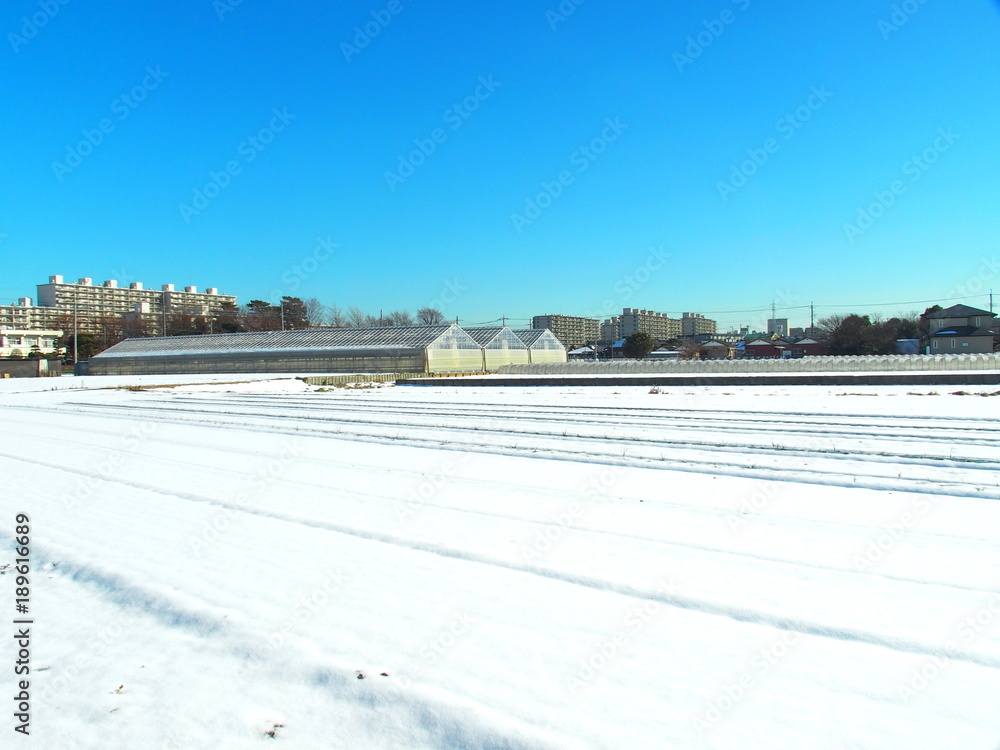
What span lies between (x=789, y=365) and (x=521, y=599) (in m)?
29.4

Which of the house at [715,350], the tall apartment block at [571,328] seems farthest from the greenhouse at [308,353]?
the tall apartment block at [571,328]

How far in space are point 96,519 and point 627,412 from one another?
11.0 meters

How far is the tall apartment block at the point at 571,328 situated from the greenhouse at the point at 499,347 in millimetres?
64486

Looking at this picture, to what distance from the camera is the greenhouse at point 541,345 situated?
45.7m

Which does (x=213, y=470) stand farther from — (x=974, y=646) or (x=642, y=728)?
(x=974, y=646)

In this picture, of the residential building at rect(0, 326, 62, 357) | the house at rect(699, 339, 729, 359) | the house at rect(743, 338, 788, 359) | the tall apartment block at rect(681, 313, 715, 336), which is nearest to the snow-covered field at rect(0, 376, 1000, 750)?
the house at rect(699, 339, 729, 359)

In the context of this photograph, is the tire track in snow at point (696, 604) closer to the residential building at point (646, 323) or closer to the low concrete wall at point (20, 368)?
the low concrete wall at point (20, 368)

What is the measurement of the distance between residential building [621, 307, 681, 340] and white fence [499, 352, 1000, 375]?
7889 centimetres

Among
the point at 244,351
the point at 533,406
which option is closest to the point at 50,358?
the point at 244,351

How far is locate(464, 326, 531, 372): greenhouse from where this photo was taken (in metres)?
A: 41.5

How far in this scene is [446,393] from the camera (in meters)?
23.0

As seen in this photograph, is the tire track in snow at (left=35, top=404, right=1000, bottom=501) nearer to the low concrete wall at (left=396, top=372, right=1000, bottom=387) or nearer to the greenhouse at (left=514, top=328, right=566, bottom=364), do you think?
the low concrete wall at (left=396, top=372, right=1000, bottom=387)

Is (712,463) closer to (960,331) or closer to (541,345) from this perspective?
(541,345)

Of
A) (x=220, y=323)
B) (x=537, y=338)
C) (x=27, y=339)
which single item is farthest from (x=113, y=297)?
(x=537, y=338)
